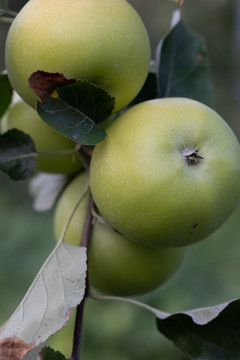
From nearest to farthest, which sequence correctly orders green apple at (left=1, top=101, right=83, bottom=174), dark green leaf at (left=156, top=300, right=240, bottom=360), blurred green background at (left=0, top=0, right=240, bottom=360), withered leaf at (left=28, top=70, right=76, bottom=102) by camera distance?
1. withered leaf at (left=28, top=70, right=76, bottom=102)
2. dark green leaf at (left=156, top=300, right=240, bottom=360)
3. green apple at (left=1, top=101, right=83, bottom=174)
4. blurred green background at (left=0, top=0, right=240, bottom=360)

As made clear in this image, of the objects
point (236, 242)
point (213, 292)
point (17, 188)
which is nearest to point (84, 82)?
point (213, 292)

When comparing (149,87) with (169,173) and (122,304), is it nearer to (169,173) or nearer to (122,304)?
(169,173)

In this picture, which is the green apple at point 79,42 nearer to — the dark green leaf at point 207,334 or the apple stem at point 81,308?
the apple stem at point 81,308

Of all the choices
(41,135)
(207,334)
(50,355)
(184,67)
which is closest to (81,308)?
(50,355)

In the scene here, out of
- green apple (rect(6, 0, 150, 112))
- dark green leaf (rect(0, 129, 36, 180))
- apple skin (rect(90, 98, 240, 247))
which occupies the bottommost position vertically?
dark green leaf (rect(0, 129, 36, 180))

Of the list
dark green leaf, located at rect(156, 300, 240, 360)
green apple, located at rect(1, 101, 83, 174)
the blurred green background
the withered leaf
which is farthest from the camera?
the blurred green background

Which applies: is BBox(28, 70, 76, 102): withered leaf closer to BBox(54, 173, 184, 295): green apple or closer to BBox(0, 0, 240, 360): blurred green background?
BBox(54, 173, 184, 295): green apple

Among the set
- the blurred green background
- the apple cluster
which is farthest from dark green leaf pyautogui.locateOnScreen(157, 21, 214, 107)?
the blurred green background
